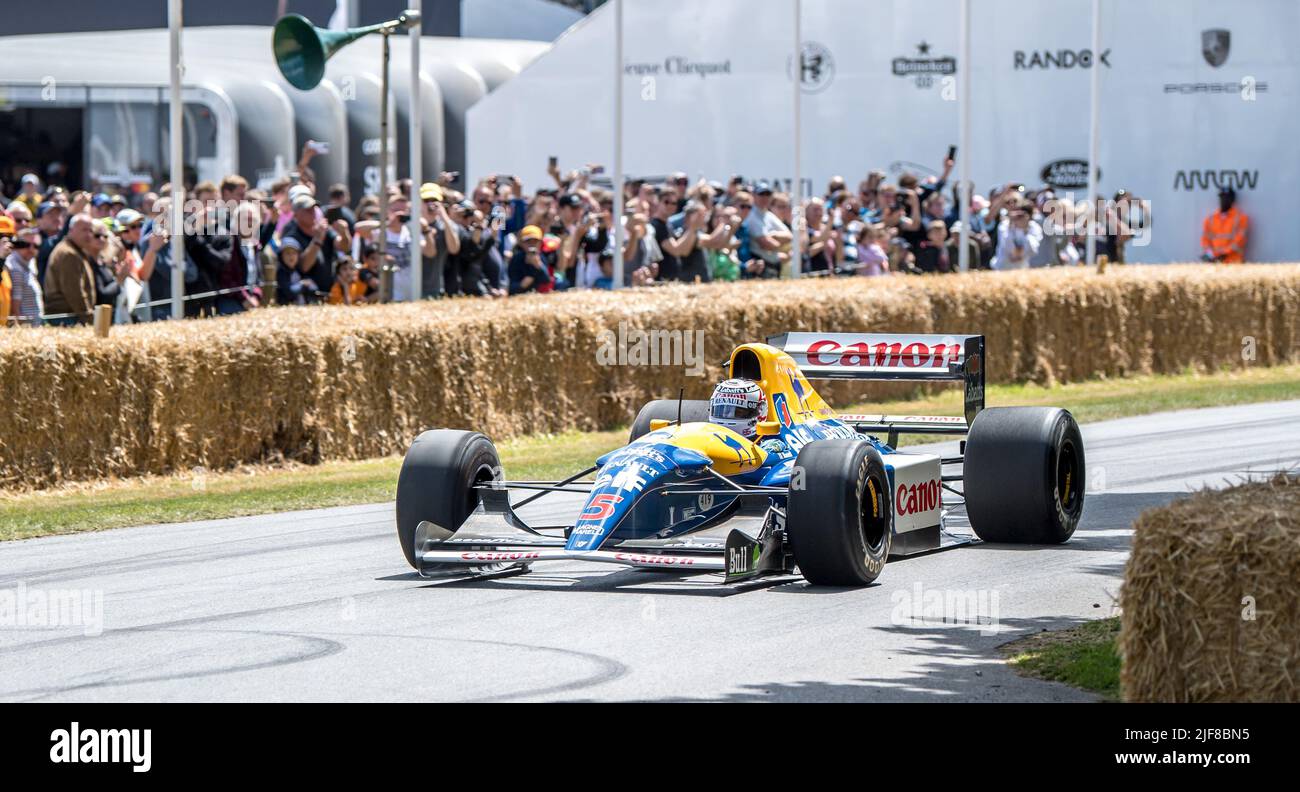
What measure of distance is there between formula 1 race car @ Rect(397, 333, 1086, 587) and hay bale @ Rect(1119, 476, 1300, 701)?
9.71 ft

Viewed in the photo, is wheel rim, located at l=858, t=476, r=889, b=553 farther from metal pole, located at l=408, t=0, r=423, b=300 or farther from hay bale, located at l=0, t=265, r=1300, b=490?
metal pole, located at l=408, t=0, r=423, b=300

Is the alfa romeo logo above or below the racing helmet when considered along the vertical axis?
above

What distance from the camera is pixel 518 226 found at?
65.0ft

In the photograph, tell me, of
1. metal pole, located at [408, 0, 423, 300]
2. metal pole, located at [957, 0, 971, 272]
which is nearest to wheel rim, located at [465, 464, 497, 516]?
metal pole, located at [408, 0, 423, 300]

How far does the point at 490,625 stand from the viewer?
8320 millimetres

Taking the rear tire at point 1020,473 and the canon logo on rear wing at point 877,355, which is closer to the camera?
the rear tire at point 1020,473

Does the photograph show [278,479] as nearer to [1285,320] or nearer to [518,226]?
[518,226]

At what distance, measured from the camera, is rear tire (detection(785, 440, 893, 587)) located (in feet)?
29.4

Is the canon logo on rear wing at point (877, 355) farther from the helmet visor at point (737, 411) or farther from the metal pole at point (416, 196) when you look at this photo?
the metal pole at point (416, 196)

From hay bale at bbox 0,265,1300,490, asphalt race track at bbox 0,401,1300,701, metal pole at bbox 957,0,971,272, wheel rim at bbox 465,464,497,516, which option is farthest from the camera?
metal pole at bbox 957,0,971,272

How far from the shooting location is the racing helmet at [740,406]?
402 inches

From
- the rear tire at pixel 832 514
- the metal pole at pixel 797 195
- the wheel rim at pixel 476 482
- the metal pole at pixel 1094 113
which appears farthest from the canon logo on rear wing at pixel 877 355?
the metal pole at pixel 1094 113

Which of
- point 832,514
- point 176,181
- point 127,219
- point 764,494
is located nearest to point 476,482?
point 764,494
